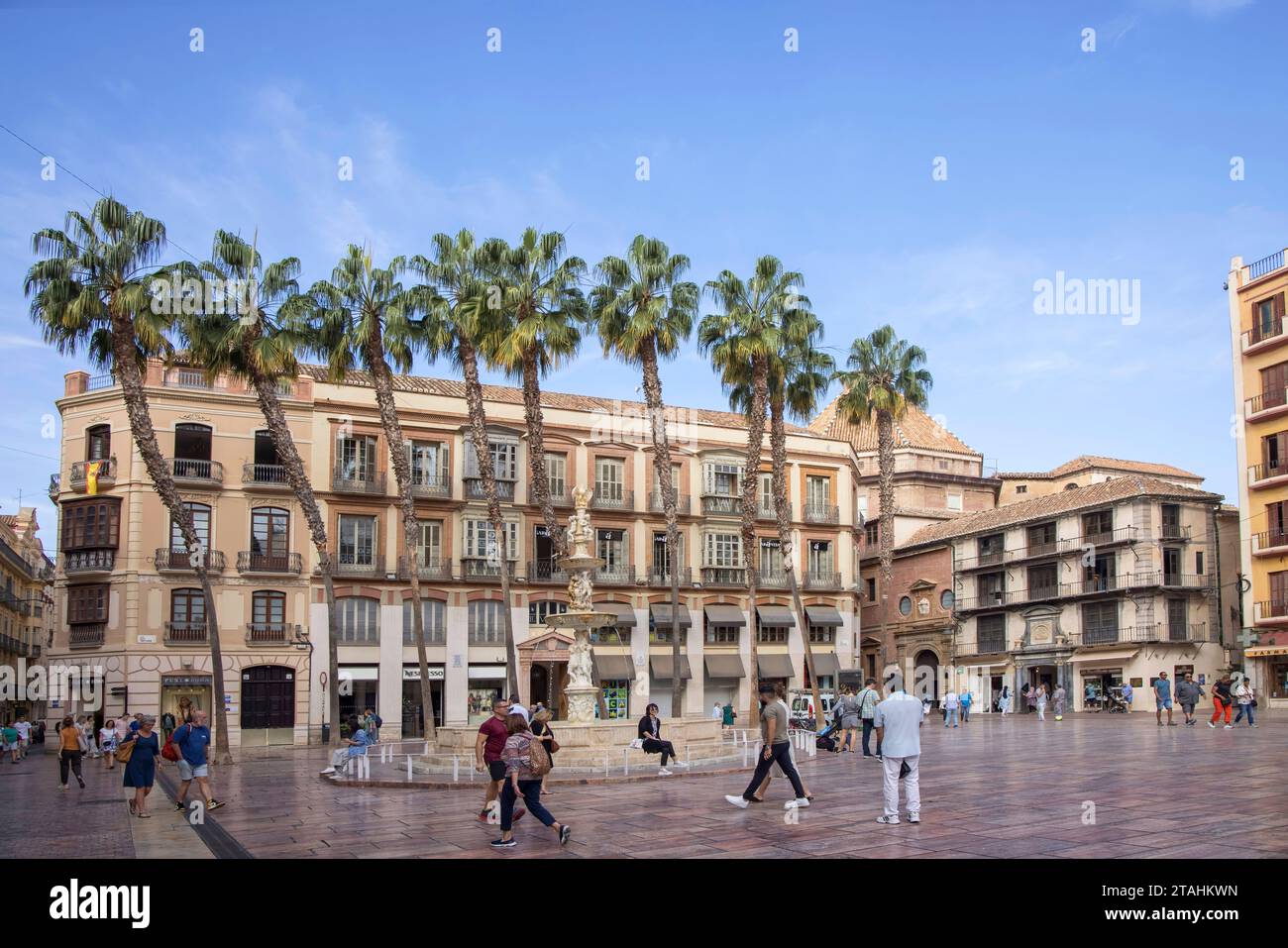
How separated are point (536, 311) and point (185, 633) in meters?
17.6

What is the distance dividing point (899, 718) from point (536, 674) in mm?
36088

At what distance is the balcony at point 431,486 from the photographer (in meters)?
48.0

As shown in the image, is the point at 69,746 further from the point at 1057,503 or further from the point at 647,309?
the point at 1057,503

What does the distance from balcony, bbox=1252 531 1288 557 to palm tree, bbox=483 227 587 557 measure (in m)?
30.2

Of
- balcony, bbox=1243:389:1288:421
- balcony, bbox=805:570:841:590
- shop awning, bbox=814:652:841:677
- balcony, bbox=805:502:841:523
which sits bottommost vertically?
shop awning, bbox=814:652:841:677

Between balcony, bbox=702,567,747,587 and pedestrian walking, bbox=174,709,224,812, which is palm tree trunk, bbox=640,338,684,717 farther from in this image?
pedestrian walking, bbox=174,709,224,812

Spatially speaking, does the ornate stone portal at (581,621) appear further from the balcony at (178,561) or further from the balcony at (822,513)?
the balcony at (822,513)

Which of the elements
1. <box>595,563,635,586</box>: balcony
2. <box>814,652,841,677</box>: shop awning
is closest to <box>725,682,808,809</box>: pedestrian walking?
<box>595,563,635,586</box>: balcony

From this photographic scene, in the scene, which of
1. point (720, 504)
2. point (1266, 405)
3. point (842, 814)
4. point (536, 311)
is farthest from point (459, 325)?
point (1266, 405)

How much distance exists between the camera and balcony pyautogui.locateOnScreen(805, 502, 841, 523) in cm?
5659

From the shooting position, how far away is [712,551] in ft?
178

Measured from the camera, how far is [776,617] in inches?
2141

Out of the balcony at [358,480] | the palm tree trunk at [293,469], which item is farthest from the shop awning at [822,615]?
the palm tree trunk at [293,469]
